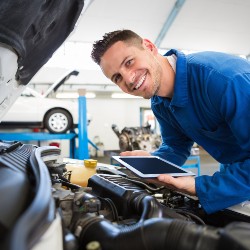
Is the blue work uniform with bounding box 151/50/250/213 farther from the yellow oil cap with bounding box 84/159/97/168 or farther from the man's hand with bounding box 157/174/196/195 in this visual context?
the yellow oil cap with bounding box 84/159/97/168

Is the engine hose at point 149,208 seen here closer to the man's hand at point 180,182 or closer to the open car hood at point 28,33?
the man's hand at point 180,182

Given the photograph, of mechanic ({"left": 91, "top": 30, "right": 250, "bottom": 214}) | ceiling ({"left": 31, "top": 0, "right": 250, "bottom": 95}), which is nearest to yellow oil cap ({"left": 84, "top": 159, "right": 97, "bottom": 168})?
mechanic ({"left": 91, "top": 30, "right": 250, "bottom": 214})

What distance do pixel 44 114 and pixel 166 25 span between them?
146 inches

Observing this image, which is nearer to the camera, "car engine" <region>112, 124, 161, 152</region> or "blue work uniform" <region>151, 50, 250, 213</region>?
"blue work uniform" <region>151, 50, 250, 213</region>

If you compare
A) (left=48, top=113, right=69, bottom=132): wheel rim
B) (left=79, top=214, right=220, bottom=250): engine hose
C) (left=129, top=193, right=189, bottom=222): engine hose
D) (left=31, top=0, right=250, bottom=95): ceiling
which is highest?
(left=31, top=0, right=250, bottom=95): ceiling

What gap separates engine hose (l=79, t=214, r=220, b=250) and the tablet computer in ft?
1.42

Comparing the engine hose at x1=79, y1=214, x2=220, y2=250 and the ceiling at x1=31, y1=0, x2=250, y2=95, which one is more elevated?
the ceiling at x1=31, y1=0, x2=250, y2=95

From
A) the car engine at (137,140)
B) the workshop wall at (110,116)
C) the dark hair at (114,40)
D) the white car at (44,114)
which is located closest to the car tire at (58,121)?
the white car at (44,114)

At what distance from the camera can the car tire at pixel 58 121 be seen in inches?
149

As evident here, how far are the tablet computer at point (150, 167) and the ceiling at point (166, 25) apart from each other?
4.35 m

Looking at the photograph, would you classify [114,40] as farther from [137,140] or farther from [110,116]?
[110,116]

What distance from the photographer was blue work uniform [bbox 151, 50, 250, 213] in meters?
1.01

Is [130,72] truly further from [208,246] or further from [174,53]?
[208,246]

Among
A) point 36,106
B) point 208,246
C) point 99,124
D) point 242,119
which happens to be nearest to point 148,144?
point 36,106
